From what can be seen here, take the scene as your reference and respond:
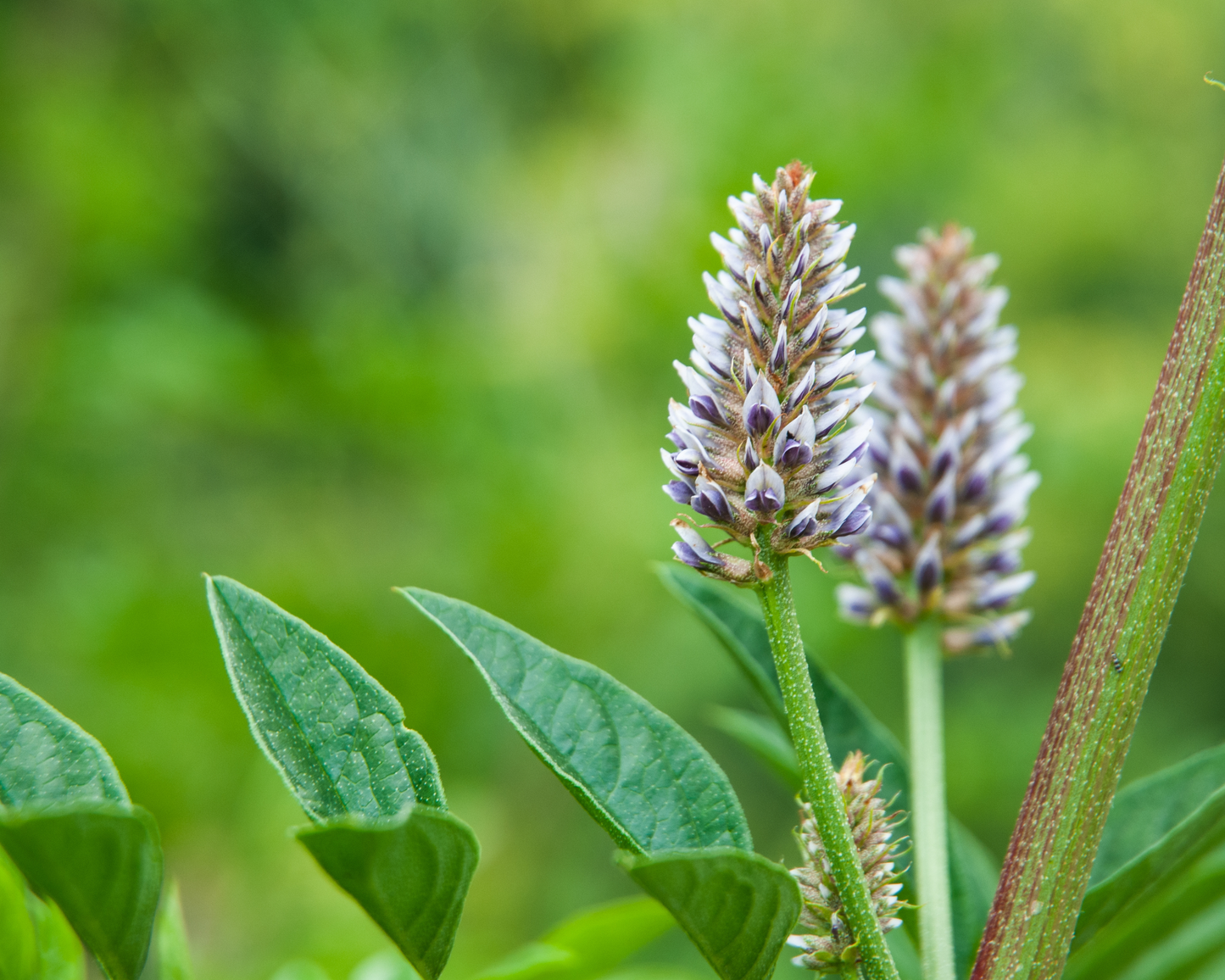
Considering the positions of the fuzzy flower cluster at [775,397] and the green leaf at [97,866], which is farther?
the fuzzy flower cluster at [775,397]

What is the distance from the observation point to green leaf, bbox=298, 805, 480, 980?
53 centimetres

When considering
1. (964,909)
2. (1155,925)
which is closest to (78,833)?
(964,909)

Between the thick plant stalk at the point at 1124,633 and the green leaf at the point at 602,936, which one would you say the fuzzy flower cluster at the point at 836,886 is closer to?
the thick plant stalk at the point at 1124,633

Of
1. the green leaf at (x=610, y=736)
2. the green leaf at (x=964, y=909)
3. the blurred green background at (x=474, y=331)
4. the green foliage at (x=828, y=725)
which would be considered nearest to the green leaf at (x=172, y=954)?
the green leaf at (x=610, y=736)

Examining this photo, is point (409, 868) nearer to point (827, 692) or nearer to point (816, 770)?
point (816, 770)

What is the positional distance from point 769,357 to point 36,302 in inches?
193

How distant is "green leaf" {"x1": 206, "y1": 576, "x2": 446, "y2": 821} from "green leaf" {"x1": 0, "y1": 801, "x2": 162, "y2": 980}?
11cm

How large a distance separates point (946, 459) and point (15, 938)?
80cm

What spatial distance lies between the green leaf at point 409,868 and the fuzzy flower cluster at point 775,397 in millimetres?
225

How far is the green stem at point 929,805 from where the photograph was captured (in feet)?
2.52

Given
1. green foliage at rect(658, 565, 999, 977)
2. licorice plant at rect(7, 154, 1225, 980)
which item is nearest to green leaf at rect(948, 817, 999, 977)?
green foliage at rect(658, 565, 999, 977)

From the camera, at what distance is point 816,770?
0.62m

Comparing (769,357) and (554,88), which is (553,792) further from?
(554,88)

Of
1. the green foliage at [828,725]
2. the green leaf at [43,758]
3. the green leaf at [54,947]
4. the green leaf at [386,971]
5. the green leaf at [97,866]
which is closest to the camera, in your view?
the green leaf at [97,866]
